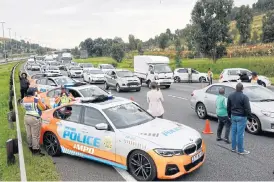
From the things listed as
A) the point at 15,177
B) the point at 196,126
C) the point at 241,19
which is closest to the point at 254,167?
the point at 196,126

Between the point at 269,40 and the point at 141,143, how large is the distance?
73.0 meters

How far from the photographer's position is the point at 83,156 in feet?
24.8

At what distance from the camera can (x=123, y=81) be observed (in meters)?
23.5

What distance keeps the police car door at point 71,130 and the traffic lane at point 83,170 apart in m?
0.25

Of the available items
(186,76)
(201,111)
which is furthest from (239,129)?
(186,76)

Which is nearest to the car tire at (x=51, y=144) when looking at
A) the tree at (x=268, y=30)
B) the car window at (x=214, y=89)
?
the car window at (x=214, y=89)

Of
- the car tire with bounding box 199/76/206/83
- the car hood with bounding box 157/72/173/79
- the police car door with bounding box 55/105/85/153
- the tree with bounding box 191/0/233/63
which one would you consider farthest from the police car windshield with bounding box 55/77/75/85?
the tree with bounding box 191/0/233/63

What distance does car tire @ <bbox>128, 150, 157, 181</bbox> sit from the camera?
20.4ft

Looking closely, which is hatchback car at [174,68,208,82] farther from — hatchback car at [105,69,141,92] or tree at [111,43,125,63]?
tree at [111,43,125,63]

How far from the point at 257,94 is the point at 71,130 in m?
6.32

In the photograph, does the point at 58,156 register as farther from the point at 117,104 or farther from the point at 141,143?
the point at 141,143

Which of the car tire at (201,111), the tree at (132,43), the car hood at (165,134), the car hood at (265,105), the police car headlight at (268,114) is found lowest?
the car tire at (201,111)

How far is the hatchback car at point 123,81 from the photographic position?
23453 mm

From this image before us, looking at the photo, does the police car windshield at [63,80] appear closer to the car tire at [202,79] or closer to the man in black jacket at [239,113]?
the man in black jacket at [239,113]
